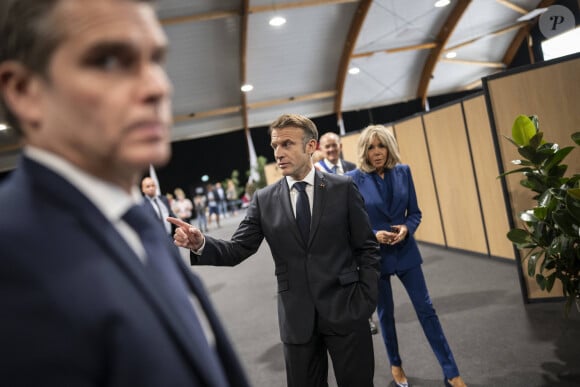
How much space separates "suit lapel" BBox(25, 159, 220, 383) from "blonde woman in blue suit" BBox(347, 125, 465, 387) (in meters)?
2.34

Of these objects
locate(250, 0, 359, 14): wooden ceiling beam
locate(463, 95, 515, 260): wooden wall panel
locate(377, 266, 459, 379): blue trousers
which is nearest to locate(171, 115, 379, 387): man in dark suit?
locate(377, 266, 459, 379): blue trousers

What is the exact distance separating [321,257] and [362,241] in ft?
0.70

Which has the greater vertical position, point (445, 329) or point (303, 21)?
point (303, 21)

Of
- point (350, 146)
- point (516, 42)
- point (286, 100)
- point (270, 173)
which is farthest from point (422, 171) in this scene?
point (516, 42)

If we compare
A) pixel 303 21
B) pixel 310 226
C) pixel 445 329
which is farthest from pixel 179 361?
pixel 303 21

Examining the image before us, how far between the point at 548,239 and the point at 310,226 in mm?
1884

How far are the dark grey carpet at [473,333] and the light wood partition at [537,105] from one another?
18.6 inches

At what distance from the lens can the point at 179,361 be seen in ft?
1.82

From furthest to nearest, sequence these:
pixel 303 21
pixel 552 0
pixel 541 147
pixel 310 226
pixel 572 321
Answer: pixel 552 0, pixel 303 21, pixel 572 321, pixel 541 147, pixel 310 226

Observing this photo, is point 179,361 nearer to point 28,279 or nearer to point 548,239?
point 28,279

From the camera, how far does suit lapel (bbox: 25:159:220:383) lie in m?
0.54

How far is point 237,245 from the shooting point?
6.59ft

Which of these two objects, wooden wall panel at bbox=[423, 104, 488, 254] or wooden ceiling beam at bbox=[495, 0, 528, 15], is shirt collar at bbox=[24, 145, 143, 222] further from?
wooden ceiling beam at bbox=[495, 0, 528, 15]

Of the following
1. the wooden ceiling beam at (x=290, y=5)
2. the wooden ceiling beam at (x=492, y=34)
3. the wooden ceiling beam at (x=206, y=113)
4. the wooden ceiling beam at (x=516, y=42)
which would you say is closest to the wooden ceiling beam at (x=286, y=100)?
the wooden ceiling beam at (x=206, y=113)
